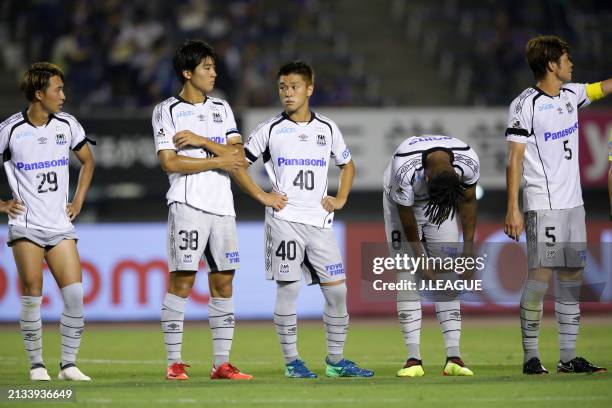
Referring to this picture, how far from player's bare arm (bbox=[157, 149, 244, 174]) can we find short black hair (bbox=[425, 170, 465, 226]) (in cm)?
158

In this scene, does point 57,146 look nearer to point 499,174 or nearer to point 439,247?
point 439,247

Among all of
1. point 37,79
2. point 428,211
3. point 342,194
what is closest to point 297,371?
point 342,194

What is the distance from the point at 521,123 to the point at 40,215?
394 cm

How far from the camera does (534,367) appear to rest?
908 centimetres

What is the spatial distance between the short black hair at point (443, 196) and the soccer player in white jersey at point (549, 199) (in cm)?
51

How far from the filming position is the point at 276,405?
295 inches

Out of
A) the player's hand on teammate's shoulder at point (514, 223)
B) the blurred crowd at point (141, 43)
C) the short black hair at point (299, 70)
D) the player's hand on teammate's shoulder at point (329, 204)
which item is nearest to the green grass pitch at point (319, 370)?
the player's hand on teammate's shoulder at point (514, 223)

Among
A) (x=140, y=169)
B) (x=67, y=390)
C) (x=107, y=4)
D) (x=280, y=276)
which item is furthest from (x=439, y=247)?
(x=107, y=4)

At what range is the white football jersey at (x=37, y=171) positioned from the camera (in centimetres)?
922

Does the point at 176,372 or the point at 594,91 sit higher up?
the point at 594,91

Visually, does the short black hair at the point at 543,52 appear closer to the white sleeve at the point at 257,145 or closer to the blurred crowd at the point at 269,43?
the white sleeve at the point at 257,145

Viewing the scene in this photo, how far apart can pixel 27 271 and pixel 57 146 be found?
3.44ft

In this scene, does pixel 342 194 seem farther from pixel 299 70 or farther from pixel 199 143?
pixel 199 143

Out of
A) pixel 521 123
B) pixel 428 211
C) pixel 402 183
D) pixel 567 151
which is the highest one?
pixel 521 123
